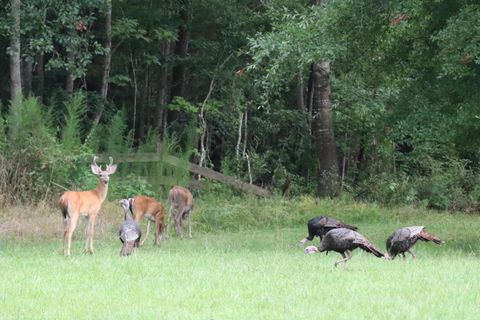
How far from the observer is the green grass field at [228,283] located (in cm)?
920

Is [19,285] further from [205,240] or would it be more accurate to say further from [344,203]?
[344,203]

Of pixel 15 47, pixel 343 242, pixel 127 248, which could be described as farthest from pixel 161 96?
pixel 343 242

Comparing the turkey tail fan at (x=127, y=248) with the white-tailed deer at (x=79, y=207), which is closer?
the turkey tail fan at (x=127, y=248)

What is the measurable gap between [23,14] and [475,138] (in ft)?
36.5

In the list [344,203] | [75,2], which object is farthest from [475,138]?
[75,2]

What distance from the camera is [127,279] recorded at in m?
11.3

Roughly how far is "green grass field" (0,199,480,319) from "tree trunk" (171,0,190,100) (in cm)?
1427

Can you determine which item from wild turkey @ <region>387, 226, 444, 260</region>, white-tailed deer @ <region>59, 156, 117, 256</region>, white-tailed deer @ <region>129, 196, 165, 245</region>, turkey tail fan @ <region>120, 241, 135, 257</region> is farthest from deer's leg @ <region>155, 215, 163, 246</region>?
wild turkey @ <region>387, 226, 444, 260</region>

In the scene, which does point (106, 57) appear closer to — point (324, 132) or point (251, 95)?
point (251, 95)

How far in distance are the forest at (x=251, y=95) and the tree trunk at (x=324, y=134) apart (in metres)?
0.05

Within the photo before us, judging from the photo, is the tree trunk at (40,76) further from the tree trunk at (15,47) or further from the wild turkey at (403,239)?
the wild turkey at (403,239)

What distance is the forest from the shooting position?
16969 mm

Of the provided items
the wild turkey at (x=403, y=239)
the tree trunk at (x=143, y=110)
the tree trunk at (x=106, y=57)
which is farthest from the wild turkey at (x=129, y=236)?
the tree trunk at (x=143, y=110)

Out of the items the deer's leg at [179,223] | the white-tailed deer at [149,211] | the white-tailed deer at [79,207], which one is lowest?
the deer's leg at [179,223]
